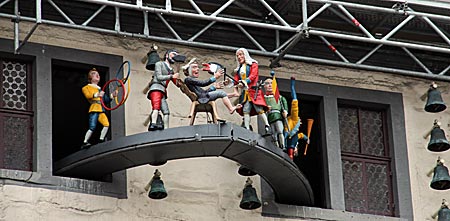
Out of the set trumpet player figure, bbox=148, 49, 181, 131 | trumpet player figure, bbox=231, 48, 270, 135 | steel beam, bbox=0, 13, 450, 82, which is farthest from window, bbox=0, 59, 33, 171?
trumpet player figure, bbox=231, 48, 270, 135

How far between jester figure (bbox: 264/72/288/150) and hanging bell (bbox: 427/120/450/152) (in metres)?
2.93

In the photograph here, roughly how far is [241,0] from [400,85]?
3.50 metres

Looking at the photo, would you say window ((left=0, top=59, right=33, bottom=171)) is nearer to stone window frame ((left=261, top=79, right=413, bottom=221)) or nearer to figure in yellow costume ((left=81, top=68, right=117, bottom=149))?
figure in yellow costume ((left=81, top=68, right=117, bottom=149))

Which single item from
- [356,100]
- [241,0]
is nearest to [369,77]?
[356,100]

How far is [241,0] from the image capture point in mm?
30875

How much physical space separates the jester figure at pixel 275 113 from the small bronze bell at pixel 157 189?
6.34 feet

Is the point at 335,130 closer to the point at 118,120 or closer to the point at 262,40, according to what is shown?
the point at 262,40

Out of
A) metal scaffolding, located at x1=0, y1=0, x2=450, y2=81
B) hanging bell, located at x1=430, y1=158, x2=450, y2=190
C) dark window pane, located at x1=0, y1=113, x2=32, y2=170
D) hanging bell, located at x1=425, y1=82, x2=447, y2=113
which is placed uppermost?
metal scaffolding, located at x1=0, y1=0, x2=450, y2=81

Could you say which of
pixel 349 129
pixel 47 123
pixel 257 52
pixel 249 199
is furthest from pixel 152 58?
pixel 349 129

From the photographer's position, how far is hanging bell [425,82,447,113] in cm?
3150

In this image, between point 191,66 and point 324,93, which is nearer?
point 191,66

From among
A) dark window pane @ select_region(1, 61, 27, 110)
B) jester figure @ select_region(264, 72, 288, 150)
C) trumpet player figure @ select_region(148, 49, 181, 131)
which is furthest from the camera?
dark window pane @ select_region(1, 61, 27, 110)

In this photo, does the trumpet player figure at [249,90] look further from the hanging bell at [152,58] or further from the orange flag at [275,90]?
the hanging bell at [152,58]

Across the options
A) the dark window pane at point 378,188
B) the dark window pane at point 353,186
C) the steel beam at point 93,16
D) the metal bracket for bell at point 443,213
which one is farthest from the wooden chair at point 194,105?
the metal bracket for bell at point 443,213
